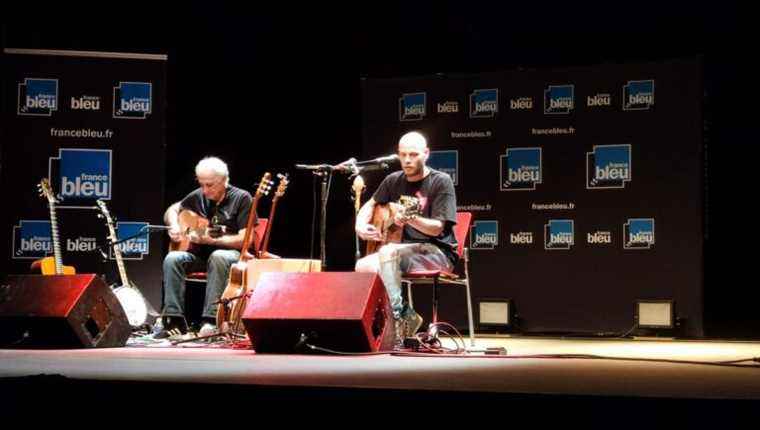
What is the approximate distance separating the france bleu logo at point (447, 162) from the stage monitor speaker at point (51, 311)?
3343 millimetres

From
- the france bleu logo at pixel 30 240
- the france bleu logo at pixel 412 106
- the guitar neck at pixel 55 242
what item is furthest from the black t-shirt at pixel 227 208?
the france bleu logo at pixel 412 106

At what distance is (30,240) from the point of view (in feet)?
25.0

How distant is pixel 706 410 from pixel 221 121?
6.00 metres

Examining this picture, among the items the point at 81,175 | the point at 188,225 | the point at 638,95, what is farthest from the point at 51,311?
the point at 638,95

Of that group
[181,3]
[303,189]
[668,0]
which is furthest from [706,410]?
[181,3]

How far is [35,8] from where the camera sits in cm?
795

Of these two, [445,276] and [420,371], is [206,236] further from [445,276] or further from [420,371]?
[420,371]

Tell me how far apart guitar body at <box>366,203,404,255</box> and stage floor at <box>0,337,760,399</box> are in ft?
4.11

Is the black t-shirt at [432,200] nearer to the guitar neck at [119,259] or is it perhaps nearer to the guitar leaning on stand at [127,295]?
the guitar leaning on stand at [127,295]

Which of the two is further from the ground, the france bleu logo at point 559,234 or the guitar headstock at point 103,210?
the guitar headstock at point 103,210

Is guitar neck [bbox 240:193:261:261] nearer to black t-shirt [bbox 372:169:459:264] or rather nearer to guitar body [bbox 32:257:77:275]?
black t-shirt [bbox 372:169:459:264]

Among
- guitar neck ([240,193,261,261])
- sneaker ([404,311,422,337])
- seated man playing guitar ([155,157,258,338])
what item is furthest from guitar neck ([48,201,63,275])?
sneaker ([404,311,422,337])

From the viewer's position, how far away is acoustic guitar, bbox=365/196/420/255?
5922mm

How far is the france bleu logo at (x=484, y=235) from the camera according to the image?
7.96 m
